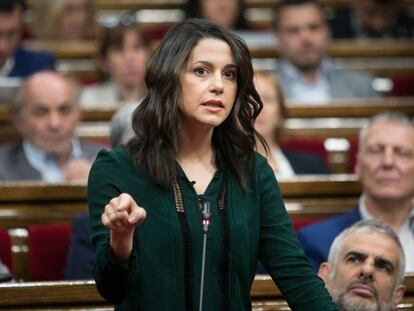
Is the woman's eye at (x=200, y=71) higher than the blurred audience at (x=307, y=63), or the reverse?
the woman's eye at (x=200, y=71)

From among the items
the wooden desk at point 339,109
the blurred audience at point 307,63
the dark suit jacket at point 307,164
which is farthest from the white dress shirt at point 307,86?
the dark suit jacket at point 307,164

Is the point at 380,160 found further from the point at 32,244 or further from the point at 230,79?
the point at 230,79

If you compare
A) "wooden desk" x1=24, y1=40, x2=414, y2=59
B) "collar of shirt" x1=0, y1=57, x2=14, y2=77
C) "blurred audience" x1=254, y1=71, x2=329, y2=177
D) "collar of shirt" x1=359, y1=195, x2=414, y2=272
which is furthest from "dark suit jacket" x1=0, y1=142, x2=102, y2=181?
"wooden desk" x1=24, y1=40, x2=414, y2=59

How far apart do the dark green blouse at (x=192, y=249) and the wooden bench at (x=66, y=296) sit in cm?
35

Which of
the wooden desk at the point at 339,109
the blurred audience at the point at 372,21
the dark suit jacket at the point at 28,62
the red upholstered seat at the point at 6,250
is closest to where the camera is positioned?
the red upholstered seat at the point at 6,250

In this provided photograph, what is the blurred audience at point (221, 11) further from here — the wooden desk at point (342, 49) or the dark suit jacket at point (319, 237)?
the dark suit jacket at point (319, 237)

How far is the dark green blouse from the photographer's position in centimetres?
119

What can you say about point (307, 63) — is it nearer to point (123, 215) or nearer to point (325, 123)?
point (325, 123)

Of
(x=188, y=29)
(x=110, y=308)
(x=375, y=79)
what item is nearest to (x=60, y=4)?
(x=375, y=79)

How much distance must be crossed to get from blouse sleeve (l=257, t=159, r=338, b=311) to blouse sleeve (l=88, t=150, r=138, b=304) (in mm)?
158

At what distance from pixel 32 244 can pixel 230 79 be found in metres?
0.80

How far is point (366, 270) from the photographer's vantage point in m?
1.56

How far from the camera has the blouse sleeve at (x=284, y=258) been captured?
121 cm

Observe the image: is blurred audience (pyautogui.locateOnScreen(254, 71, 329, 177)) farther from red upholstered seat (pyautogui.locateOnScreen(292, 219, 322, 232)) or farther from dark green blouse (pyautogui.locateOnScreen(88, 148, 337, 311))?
dark green blouse (pyautogui.locateOnScreen(88, 148, 337, 311))
